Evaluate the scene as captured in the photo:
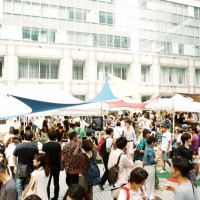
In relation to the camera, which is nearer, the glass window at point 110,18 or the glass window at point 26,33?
the glass window at point 26,33

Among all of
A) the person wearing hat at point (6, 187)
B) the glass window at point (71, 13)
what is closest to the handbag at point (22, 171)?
the person wearing hat at point (6, 187)

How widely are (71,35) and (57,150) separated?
32.3m

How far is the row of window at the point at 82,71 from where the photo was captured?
36.5m

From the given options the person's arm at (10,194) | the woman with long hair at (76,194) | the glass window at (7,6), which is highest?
the glass window at (7,6)

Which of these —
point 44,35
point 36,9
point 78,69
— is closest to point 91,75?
point 78,69

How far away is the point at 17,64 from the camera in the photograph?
3494cm

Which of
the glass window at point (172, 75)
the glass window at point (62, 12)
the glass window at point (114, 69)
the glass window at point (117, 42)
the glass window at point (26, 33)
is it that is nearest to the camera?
the glass window at point (26, 33)

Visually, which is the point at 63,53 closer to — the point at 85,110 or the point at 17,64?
the point at 17,64

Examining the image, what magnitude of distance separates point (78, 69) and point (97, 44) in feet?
14.3

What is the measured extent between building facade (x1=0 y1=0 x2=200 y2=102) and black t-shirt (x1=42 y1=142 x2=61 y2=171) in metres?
26.5

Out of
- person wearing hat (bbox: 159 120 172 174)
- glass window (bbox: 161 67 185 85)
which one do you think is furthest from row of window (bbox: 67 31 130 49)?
person wearing hat (bbox: 159 120 172 174)

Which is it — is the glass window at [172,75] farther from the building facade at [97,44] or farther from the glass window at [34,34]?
the glass window at [34,34]

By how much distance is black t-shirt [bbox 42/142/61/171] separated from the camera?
7766 mm

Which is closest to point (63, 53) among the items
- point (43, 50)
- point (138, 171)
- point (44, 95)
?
point (43, 50)
